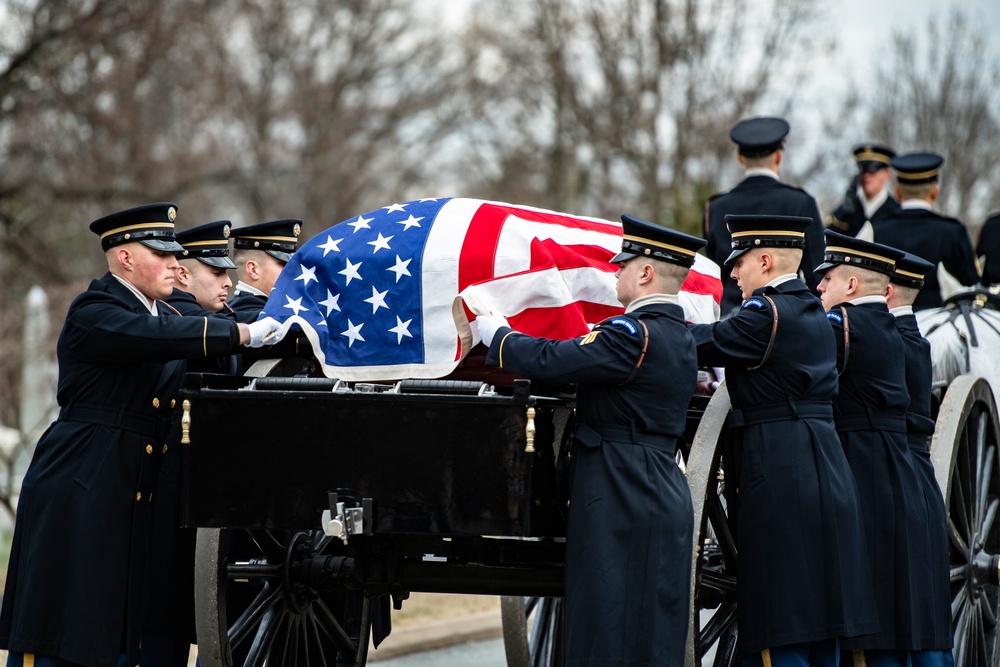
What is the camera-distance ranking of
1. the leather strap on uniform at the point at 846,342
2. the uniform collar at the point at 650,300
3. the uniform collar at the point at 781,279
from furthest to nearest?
1. the leather strap on uniform at the point at 846,342
2. the uniform collar at the point at 781,279
3. the uniform collar at the point at 650,300

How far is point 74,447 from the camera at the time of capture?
4578 mm

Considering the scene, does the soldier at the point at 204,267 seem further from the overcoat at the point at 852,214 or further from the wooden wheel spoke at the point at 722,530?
the overcoat at the point at 852,214

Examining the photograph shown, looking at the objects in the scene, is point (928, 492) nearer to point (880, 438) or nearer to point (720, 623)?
point (880, 438)

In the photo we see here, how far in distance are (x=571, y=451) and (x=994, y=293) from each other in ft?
11.3

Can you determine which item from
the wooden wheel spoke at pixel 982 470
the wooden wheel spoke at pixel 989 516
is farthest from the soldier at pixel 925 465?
the wooden wheel spoke at pixel 989 516

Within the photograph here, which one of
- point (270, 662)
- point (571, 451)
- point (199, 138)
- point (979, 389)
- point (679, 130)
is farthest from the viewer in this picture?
point (199, 138)

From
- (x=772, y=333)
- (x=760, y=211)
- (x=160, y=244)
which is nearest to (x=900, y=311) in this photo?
(x=760, y=211)

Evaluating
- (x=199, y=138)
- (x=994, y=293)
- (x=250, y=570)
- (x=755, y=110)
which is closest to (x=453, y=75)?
(x=199, y=138)

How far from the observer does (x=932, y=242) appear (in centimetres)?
711

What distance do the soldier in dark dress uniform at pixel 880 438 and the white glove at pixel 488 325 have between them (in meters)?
1.53

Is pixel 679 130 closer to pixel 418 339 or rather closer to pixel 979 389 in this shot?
pixel 979 389

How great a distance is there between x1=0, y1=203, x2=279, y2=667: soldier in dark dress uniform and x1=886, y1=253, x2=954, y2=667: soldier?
8.92 ft

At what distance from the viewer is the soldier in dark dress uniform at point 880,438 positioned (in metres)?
5.16

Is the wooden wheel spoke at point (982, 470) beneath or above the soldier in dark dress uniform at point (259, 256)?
Result: beneath
